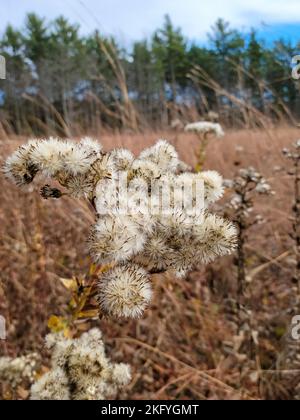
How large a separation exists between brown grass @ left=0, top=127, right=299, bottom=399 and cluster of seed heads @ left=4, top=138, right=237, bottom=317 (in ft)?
2.09

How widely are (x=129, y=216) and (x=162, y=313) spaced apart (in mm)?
1645

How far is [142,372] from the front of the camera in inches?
88.7

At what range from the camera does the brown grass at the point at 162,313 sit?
6.97 ft

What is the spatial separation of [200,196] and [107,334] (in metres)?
1.42

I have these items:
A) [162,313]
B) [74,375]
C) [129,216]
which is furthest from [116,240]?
[162,313]

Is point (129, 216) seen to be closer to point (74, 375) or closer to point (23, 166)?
point (23, 166)

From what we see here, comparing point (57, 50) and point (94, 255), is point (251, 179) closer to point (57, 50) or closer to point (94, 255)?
point (94, 255)

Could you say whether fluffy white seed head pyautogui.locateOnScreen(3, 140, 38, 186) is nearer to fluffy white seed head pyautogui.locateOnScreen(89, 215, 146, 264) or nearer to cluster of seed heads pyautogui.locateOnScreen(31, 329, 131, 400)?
fluffy white seed head pyautogui.locateOnScreen(89, 215, 146, 264)

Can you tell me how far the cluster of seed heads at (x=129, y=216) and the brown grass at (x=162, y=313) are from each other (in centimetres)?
64

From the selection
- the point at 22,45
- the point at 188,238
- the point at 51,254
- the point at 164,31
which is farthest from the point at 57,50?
the point at 188,238

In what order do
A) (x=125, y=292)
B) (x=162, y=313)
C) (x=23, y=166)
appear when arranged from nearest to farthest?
1. (x=125, y=292)
2. (x=23, y=166)
3. (x=162, y=313)

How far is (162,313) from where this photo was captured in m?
2.53
